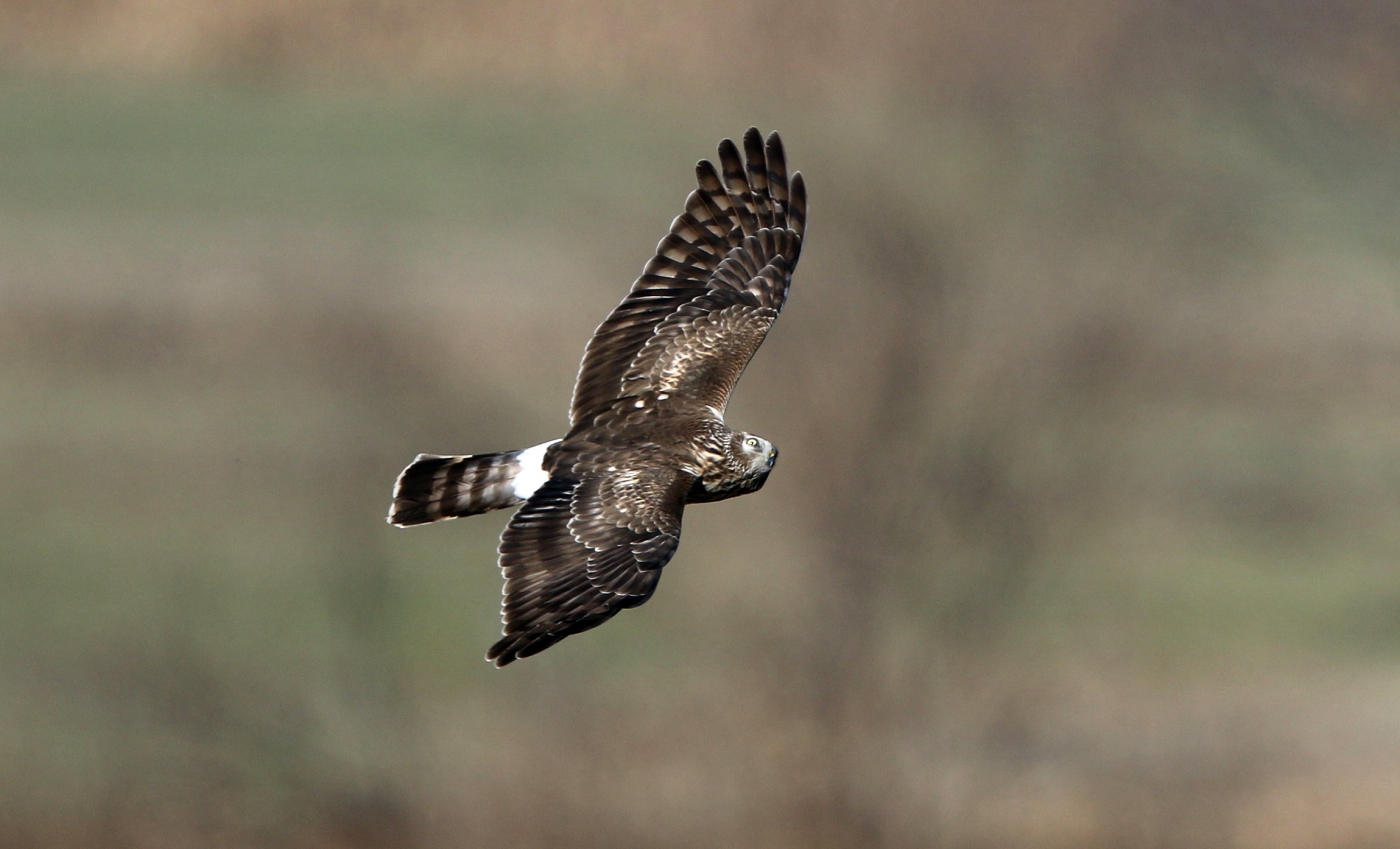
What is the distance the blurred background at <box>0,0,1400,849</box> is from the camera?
22.8 meters

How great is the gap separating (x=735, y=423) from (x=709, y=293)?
12762 millimetres

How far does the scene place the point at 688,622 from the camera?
23.9m

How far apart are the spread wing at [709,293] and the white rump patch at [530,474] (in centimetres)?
57

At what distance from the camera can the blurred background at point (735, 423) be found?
22.8m

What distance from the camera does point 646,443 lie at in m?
10.7

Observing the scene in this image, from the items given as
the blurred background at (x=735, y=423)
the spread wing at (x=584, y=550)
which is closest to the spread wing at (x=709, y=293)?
the spread wing at (x=584, y=550)

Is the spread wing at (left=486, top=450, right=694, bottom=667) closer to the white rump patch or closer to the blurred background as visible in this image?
the white rump patch

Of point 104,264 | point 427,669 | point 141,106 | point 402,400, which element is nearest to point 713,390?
point 427,669

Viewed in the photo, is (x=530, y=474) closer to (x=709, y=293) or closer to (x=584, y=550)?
(x=584, y=550)

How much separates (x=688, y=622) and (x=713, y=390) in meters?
12.9

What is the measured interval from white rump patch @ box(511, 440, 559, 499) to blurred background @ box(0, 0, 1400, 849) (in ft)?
37.6

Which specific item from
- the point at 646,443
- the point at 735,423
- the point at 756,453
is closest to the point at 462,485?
the point at 646,443

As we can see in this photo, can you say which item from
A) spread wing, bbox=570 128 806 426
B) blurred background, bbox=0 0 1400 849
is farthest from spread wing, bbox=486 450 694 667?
blurred background, bbox=0 0 1400 849

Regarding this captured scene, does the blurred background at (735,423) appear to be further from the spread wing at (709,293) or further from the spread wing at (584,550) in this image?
the spread wing at (584,550)
